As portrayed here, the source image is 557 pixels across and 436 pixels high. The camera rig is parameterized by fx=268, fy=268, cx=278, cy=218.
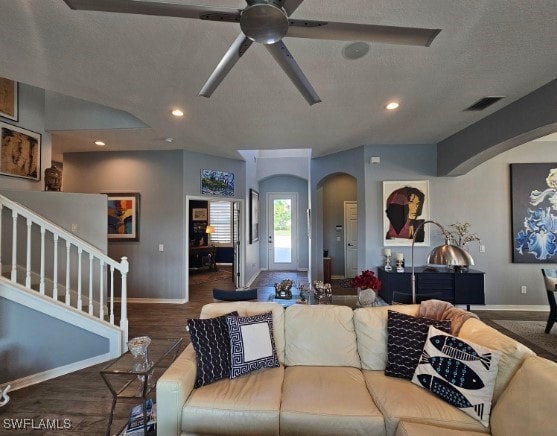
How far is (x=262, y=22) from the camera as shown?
1.16 metres

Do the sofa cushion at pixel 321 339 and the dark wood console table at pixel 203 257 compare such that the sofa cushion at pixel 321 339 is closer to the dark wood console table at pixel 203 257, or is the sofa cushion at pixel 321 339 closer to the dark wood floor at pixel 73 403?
the dark wood floor at pixel 73 403

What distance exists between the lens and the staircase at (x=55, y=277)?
260 centimetres

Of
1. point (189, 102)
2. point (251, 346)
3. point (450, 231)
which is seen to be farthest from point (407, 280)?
point (189, 102)

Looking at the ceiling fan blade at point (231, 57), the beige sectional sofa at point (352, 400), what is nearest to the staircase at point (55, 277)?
the beige sectional sofa at point (352, 400)

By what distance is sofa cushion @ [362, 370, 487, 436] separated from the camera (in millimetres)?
1516

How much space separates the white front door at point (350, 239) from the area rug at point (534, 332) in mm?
3711

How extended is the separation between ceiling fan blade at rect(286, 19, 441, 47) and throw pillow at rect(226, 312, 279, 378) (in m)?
1.89

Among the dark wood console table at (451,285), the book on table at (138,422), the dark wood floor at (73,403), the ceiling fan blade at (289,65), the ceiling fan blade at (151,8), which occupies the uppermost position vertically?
the ceiling fan blade at (151,8)

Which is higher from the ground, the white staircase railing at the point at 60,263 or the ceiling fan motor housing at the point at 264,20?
the ceiling fan motor housing at the point at 264,20

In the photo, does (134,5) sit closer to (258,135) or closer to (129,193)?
(258,135)

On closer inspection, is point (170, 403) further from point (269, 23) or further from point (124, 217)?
point (124, 217)

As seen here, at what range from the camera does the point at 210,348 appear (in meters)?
1.92

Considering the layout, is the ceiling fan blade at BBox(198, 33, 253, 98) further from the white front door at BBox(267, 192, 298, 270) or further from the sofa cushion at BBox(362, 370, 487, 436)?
the white front door at BBox(267, 192, 298, 270)

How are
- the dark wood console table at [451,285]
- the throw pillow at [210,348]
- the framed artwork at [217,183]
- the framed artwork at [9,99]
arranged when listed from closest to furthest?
the throw pillow at [210,348], the framed artwork at [9,99], the dark wood console table at [451,285], the framed artwork at [217,183]
